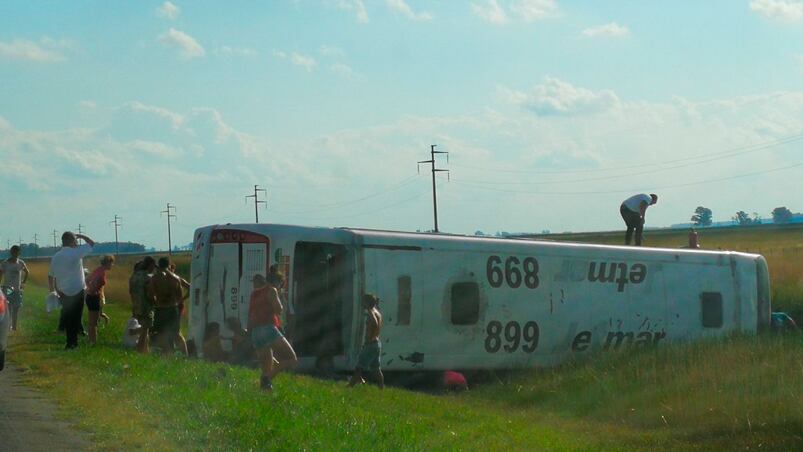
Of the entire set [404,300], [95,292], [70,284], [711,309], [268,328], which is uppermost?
[70,284]

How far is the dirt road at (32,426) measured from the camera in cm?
951

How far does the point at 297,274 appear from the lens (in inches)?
694

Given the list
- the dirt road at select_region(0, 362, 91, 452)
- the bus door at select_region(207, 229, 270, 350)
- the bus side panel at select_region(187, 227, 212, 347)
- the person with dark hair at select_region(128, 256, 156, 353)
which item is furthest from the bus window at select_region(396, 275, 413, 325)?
the dirt road at select_region(0, 362, 91, 452)

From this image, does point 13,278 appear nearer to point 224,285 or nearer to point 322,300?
point 224,285

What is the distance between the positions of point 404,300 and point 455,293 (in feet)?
3.29

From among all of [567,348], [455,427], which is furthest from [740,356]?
[455,427]

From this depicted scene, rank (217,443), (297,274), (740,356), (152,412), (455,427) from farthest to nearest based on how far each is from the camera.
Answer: (297,274)
(740,356)
(455,427)
(152,412)
(217,443)

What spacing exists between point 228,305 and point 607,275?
6669 millimetres

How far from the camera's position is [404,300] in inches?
714

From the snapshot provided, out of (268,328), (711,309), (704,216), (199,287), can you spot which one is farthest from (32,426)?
(704,216)

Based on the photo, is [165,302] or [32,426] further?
[165,302]

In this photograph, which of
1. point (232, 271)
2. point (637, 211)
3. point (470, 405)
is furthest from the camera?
point (637, 211)

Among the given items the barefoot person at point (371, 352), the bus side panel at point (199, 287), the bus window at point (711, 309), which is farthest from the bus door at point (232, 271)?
the bus window at point (711, 309)

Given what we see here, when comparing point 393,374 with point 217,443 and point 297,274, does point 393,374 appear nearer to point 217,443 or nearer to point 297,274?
point 297,274
